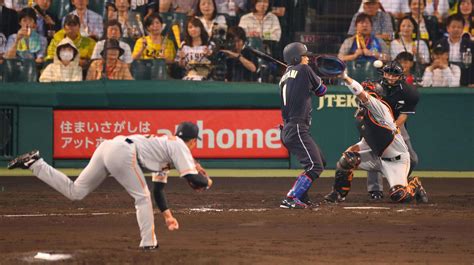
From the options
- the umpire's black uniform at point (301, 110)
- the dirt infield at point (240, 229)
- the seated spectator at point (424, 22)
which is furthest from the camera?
the seated spectator at point (424, 22)

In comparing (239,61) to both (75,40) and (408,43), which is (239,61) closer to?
(75,40)

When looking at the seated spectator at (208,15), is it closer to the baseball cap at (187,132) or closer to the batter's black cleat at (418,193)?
the batter's black cleat at (418,193)

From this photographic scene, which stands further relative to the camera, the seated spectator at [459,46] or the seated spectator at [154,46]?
the seated spectator at [459,46]

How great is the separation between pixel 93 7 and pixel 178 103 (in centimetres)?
245

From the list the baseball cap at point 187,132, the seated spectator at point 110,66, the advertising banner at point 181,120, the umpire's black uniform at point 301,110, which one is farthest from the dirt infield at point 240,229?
the seated spectator at point 110,66

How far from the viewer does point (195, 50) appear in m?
18.2

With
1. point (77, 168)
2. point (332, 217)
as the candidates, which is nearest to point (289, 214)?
point (332, 217)

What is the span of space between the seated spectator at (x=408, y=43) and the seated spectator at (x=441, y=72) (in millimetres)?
208

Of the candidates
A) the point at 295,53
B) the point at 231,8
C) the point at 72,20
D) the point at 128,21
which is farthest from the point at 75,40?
the point at 295,53

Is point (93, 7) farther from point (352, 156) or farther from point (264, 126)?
point (352, 156)

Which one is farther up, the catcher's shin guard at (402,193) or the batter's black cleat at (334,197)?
the catcher's shin guard at (402,193)

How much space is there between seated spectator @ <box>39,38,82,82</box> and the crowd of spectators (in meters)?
0.02

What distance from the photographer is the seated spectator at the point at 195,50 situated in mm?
18094

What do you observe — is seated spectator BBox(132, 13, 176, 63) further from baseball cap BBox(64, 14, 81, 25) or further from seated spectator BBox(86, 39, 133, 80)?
baseball cap BBox(64, 14, 81, 25)
